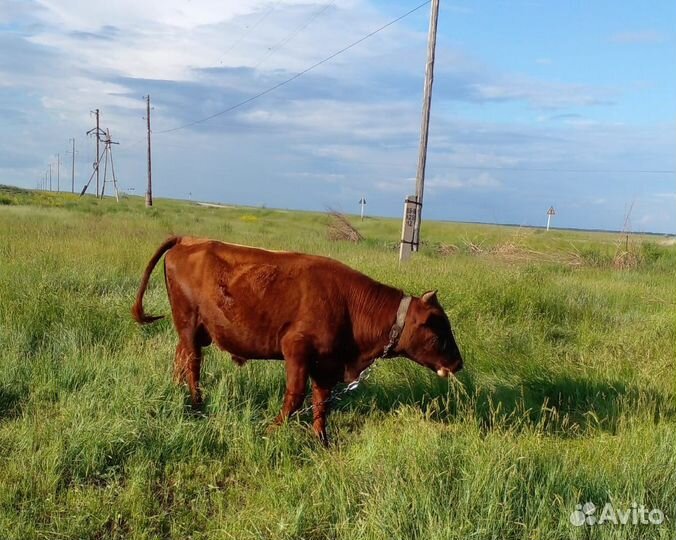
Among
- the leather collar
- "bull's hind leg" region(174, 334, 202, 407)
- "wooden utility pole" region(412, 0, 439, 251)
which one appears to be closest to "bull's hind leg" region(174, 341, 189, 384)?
"bull's hind leg" region(174, 334, 202, 407)

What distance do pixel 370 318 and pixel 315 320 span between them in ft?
1.40

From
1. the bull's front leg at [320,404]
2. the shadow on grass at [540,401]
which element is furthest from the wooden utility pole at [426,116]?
the bull's front leg at [320,404]

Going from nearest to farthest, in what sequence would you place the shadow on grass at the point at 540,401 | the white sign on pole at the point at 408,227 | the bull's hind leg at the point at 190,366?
the bull's hind leg at the point at 190,366 → the shadow on grass at the point at 540,401 → the white sign on pole at the point at 408,227

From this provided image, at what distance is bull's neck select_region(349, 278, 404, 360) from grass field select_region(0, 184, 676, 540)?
0.61m

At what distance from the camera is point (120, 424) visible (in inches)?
168

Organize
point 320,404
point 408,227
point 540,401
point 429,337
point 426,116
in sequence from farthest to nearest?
point 426,116 < point 408,227 < point 540,401 < point 320,404 < point 429,337

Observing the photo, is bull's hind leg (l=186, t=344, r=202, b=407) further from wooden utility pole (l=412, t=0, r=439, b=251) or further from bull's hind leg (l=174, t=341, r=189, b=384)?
wooden utility pole (l=412, t=0, r=439, b=251)

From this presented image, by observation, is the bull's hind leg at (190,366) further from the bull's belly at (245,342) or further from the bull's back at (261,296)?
the bull's belly at (245,342)

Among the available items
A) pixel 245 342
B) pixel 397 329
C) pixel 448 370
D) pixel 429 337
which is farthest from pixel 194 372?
pixel 448 370

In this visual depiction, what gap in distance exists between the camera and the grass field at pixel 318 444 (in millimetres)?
3389

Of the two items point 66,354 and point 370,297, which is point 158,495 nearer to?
point 370,297

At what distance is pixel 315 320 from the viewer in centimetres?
453

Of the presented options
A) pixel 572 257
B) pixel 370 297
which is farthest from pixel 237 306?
pixel 572 257

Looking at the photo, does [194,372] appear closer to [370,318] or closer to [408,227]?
[370,318]
